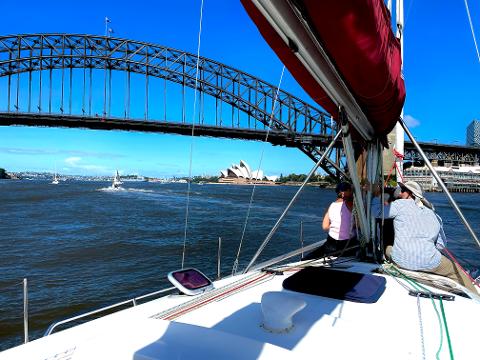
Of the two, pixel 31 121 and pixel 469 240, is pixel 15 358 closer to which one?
pixel 469 240

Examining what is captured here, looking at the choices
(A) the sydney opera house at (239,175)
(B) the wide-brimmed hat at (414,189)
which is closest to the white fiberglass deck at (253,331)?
(B) the wide-brimmed hat at (414,189)

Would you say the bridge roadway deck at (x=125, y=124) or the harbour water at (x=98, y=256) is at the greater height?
the bridge roadway deck at (x=125, y=124)

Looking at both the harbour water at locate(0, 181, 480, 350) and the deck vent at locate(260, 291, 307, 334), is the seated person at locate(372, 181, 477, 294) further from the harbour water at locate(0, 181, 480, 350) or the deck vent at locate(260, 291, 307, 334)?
the deck vent at locate(260, 291, 307, 334)

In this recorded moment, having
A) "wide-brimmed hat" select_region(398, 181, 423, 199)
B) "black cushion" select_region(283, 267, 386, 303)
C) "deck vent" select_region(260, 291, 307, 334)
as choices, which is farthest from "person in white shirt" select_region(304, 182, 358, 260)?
"deck vent" select_region(260, 291, 307, 334)

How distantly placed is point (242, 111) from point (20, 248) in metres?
47.0

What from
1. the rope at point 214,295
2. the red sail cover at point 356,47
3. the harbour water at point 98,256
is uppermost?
the red sail cover at point 356,47

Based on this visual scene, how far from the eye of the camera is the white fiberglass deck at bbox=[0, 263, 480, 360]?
1.46 meters

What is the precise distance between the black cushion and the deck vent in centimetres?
82

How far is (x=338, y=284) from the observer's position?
2.86 metres

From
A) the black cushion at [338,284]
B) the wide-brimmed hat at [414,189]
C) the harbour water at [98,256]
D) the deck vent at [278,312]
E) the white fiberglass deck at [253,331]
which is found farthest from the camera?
the harbour water at [98,256]

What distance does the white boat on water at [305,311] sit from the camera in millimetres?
1477

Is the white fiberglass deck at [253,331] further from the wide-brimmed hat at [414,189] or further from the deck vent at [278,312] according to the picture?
the wide-brimmed hat at [414,189]

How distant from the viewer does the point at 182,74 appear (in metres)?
59.5

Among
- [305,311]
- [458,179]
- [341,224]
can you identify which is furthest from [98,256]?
[458,179]
